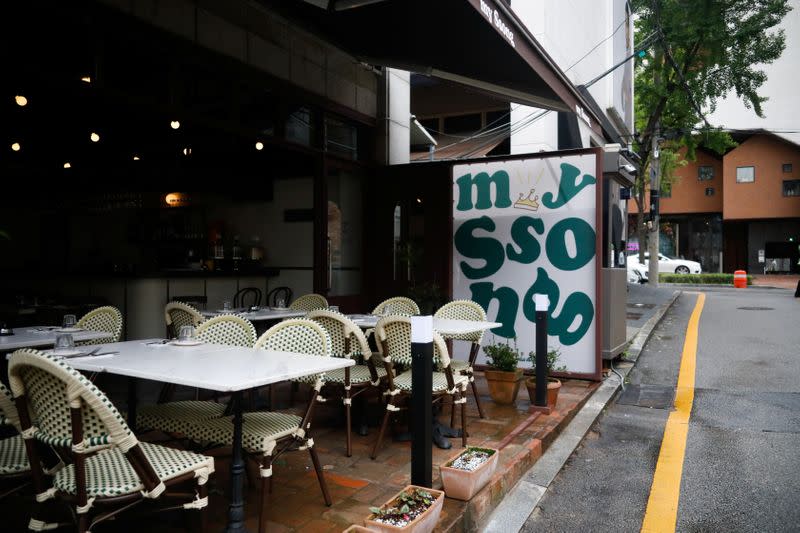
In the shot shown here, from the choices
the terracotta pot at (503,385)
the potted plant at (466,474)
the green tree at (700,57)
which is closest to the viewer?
the potted plant at (466,474)

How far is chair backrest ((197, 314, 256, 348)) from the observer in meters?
3.89

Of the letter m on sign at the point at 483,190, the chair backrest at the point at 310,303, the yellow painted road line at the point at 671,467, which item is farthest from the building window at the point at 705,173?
the chair backrest at the point at 310,303

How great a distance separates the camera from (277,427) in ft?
10.3

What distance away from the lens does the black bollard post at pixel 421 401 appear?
10.1 feet

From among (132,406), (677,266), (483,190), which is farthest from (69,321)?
(677,266)

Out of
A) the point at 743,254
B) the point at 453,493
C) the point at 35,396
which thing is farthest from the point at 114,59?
the point at 743,254

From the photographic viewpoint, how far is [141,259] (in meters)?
10.8

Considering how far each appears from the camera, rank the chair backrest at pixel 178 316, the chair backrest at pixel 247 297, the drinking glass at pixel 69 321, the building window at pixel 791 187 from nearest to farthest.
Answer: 1. the drinking glass at pixel 69 321
2. the chair backrest at pixel 178 316
3. the chair backrest at pixel 247 297
4. the building window at pixel 791 187

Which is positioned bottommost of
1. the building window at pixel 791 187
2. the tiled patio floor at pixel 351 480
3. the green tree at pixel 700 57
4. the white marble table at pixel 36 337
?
the tiled patio floor at pixel 351 480

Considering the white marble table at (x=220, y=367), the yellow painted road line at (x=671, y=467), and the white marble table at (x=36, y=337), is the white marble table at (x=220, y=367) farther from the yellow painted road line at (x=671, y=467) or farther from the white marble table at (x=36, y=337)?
the yellow painted road line at (x=671, y=467)

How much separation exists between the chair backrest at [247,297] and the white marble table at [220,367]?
14.6 feet

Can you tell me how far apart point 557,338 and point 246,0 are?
204 inches

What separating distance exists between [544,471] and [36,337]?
143 inches

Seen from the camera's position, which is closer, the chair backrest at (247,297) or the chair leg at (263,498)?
the chair leg at (263,498)
